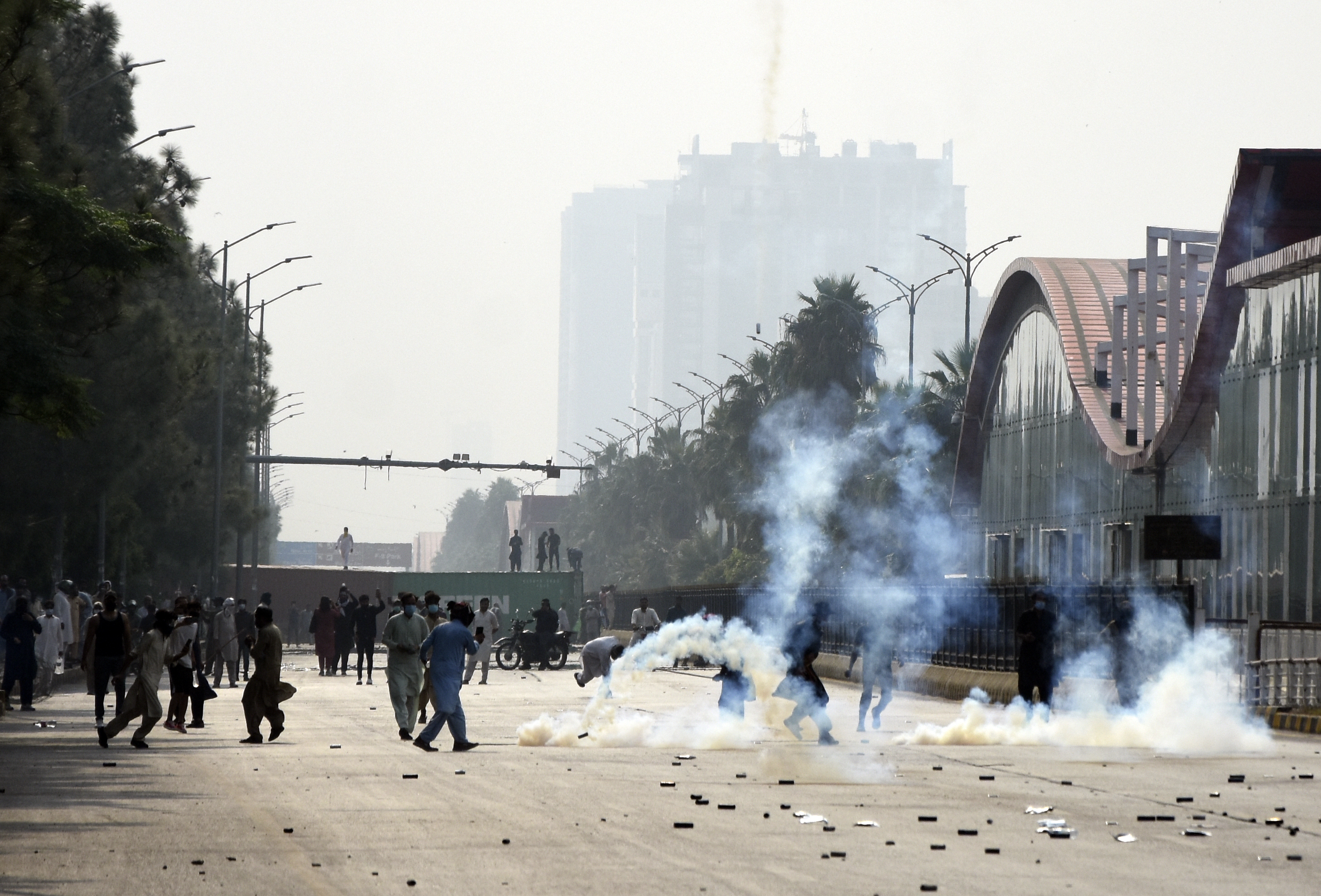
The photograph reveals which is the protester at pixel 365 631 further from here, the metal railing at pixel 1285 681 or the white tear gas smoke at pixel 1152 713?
the metal railing at pixel 1285 681

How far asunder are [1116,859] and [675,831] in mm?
2821

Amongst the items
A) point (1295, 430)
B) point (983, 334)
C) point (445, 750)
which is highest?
point (983, 334)

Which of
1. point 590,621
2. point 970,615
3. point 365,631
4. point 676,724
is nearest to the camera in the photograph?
point 676,724

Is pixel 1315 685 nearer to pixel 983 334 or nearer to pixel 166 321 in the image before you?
pixel 166 321

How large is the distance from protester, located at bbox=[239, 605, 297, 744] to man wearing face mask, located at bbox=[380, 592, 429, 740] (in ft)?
4.00

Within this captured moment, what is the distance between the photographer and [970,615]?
114ft

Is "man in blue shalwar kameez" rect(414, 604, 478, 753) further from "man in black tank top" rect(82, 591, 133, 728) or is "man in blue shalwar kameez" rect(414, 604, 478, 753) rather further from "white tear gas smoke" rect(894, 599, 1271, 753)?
"man in black tank top" rect(82, 591, 133, 728)

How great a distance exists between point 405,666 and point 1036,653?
7.32 m

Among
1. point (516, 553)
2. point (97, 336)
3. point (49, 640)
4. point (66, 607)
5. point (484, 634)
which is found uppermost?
point (97, 336)

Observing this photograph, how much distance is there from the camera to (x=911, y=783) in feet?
53.1

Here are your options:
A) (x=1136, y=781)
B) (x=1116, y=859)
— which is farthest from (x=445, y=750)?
(x=1116, y=859)

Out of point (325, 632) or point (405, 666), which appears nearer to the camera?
point (405, 666)

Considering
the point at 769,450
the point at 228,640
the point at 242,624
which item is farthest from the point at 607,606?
the point at 228,640

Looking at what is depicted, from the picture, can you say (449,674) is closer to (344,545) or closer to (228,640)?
(228,640)
